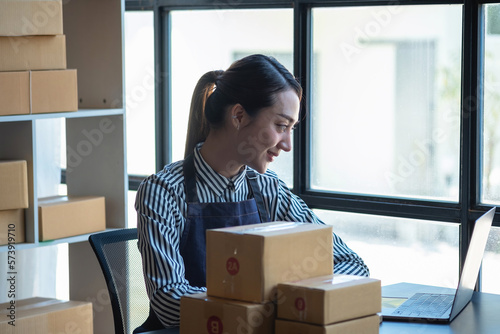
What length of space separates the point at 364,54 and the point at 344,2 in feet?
0.75

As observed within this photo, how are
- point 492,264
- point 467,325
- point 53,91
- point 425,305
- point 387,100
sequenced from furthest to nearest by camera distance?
point 387,100, point 492,264, point 53,91, point 425,305, point 467,325

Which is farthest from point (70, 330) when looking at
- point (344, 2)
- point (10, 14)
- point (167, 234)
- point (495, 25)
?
point (495, 25)

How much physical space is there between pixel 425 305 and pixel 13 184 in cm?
141

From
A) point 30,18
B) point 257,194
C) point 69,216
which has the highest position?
point 30,18

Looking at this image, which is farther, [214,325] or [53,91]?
[53,91]

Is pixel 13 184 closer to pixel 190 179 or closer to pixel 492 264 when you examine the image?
pixel 190 179

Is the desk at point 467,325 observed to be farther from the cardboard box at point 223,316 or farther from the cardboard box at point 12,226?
the cardboard box at point 12,226

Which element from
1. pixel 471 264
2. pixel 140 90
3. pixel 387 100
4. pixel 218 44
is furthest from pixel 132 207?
pixel 471 264

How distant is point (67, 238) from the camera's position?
9.05 feet

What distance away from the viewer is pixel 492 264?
114 inches

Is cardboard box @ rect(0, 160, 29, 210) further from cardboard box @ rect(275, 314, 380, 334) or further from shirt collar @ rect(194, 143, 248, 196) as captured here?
cardboard box @ rect(275, 314, 380, 334)

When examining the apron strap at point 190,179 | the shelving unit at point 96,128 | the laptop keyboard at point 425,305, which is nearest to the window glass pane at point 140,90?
the shelving unit at point 96,128

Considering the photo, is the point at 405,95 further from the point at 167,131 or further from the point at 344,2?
the point at 167,131

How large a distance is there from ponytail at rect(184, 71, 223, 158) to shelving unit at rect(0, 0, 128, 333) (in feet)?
2.12
